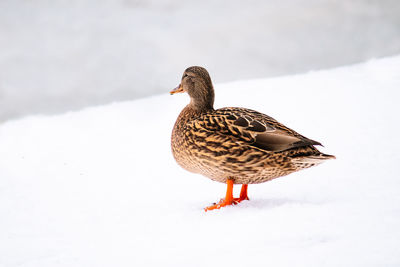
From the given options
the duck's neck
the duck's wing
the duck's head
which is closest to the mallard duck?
the duck's wing

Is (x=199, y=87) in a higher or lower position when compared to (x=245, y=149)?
higher

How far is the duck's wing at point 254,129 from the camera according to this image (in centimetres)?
380

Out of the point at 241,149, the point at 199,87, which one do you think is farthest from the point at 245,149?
the point at 199,87

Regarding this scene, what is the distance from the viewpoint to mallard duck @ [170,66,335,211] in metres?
3.84

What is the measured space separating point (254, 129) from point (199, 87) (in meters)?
0.98

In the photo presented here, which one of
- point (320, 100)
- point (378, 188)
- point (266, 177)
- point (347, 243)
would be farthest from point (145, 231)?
point (320, 100)

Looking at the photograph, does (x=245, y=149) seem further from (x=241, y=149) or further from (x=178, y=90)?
(x=178, y=90)

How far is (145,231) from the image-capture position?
3.73 metres

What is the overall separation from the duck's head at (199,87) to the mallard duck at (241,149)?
0.36 meters

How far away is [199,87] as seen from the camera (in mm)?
4594

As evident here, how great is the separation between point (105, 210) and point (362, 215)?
280cm

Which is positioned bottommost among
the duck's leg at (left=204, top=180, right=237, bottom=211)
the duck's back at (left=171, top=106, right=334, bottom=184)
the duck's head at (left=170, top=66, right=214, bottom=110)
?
the duck's leg at (left=204, top=180, right=237, bottom=211)

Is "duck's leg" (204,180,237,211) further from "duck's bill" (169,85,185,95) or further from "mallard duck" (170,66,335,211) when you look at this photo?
"duck's bill" (169,85,185,95)

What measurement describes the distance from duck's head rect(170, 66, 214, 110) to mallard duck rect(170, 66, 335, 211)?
36 centimetres
